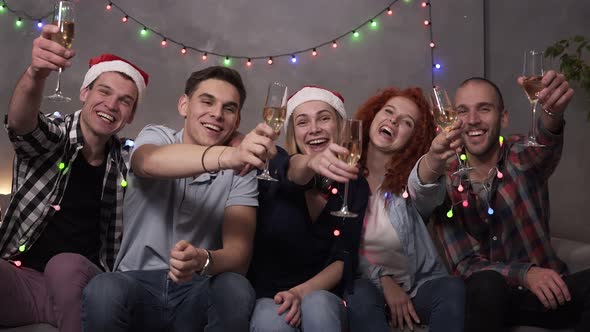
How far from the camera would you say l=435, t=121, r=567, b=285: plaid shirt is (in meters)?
2.20

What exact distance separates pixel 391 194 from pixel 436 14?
82.7 inches

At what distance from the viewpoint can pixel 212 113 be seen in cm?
204

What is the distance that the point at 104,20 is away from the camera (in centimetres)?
381

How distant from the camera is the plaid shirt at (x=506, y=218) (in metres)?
2.20

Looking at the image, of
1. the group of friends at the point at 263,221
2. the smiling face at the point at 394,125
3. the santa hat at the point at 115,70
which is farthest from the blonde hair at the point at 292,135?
the santa hat at the point at 115,70

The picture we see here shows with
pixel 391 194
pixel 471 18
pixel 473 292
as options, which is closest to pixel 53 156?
pixel 391 194

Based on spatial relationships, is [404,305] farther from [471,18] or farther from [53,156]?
[471,18]

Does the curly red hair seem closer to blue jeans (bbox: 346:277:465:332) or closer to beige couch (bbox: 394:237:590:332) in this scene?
blue jeans (bbox: 346:277:465:332)

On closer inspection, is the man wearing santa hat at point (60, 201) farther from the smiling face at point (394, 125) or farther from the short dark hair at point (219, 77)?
the smiling face at point (394, 125)

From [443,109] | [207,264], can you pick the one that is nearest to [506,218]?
[443,109]

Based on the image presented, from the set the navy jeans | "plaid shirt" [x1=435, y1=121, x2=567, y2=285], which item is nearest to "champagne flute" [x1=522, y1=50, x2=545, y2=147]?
"plaid shirt" [x1=435, y1=121, x2=567, y2=285]

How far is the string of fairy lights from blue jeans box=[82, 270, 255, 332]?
88.8 inches

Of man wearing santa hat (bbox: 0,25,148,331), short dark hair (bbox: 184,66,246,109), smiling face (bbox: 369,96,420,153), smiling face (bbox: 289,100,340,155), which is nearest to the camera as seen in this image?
man wearing santa hat (bbox: 0,25,148,331)

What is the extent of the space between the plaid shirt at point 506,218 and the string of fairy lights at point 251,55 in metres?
1.79
